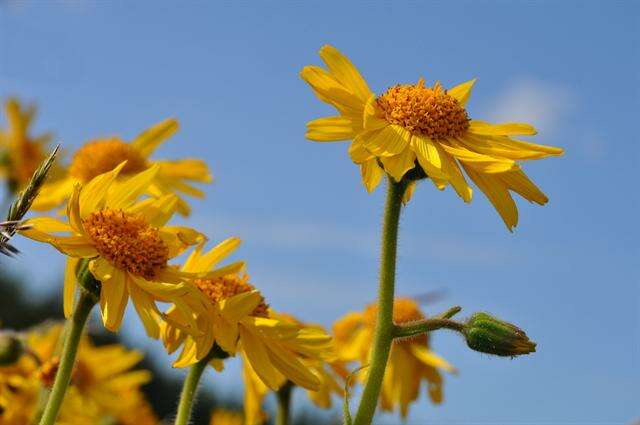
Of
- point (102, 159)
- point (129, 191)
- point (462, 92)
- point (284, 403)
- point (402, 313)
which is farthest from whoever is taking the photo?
point (402, 313)

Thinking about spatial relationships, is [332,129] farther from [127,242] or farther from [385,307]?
[127,242]

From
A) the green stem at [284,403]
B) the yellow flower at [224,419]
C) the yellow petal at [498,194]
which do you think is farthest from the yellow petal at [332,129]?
the yellow flower at [224,419]

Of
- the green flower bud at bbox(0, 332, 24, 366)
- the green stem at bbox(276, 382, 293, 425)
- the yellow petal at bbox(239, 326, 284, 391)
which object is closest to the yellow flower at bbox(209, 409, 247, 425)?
the green stem at bbox(276, 382, 293, 425)

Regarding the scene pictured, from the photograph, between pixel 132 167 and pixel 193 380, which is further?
pixel 132 167

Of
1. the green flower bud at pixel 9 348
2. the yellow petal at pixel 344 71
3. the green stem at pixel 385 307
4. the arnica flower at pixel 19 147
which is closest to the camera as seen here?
the green stem at pixel 385 307

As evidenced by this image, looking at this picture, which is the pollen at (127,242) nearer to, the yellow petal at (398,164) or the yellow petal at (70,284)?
the yellow petal at (70,284)

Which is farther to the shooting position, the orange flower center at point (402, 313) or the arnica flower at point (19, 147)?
the arnica flower at point (19, 147)

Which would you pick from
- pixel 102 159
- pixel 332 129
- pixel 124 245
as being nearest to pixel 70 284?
pixel 124 245

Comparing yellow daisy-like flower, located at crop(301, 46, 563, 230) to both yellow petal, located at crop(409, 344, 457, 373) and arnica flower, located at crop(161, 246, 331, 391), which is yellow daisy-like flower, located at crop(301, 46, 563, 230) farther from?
yellow petal, located at crop(409, 344, 457, 373)
